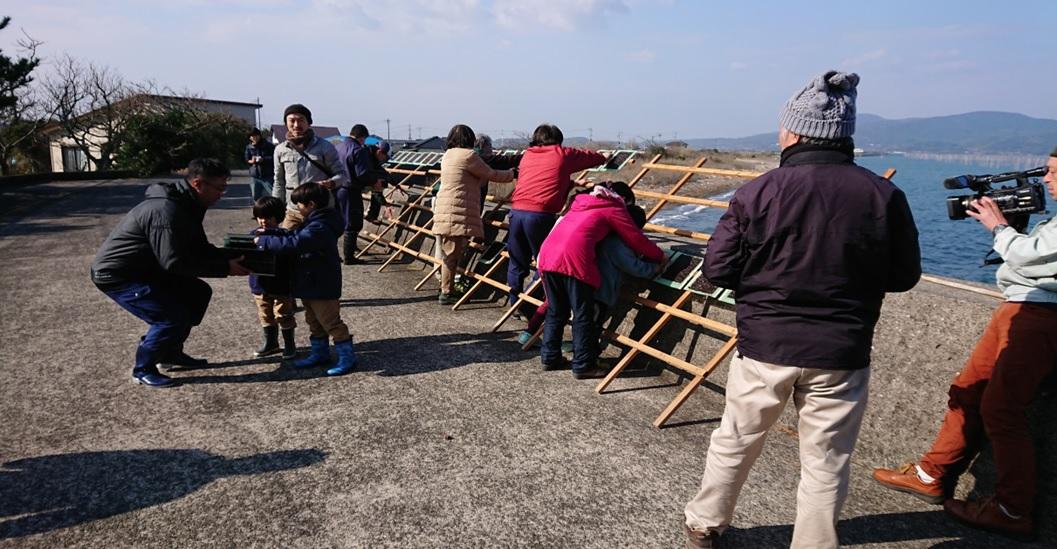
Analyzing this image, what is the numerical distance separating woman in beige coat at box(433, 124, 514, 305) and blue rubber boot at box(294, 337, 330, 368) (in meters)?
1.83

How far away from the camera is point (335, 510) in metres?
2.89

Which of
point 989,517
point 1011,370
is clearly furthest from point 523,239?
point 989,517

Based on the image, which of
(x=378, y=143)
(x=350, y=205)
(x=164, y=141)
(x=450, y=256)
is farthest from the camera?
(x=164, y=141)

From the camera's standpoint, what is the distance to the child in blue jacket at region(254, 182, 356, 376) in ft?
14.2

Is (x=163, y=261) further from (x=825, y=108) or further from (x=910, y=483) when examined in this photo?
(x=910, y=483)

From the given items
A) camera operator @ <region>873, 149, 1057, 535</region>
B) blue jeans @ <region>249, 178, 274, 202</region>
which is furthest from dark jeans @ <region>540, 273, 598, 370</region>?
blue jeans @ <region>249, 178, 274, 202</region>

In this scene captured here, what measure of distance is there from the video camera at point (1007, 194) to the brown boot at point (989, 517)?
1.32m

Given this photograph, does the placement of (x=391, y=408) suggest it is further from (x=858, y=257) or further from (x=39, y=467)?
(x=858, y=257)

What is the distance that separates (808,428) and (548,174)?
3320 millimetres

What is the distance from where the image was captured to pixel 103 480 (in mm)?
3082

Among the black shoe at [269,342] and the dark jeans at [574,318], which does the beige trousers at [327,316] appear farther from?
the dark jeans at [574,318]

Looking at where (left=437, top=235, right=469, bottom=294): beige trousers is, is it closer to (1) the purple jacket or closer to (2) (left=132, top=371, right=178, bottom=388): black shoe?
(2) (left=132, top=371, right=178, bottom=388): black shoe

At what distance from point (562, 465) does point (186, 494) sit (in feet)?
6.20

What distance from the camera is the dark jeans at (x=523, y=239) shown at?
5336 mm
